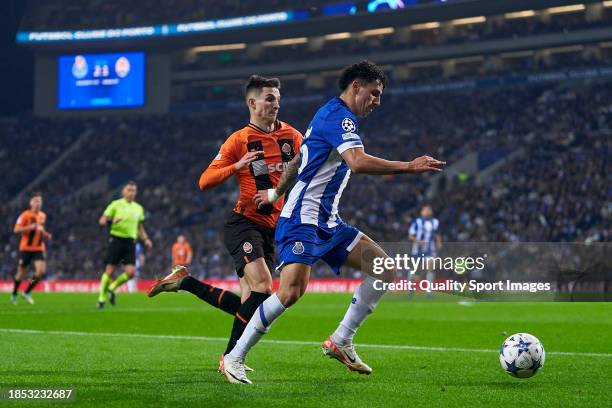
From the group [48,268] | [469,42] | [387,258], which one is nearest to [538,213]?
[469,42]

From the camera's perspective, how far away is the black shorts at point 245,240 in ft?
25.3

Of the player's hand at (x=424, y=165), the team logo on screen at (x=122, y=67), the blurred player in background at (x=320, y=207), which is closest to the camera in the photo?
the player's hand at (x=424, y=165)

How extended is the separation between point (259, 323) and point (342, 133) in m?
1.53

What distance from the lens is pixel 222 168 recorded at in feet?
25.1

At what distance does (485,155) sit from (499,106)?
445cm

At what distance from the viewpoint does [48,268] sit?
38156 mm

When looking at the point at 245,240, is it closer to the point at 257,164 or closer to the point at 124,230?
the point at 257,164

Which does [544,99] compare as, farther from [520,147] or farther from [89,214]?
[89,214]

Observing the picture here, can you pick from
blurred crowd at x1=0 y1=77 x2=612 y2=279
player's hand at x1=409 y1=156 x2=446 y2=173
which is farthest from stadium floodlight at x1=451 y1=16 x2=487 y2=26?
player's hand at x1=409 y1=156 x2=446 y2=173

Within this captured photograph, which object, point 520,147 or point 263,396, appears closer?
point 263,396

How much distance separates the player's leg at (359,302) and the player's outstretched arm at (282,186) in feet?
2.36

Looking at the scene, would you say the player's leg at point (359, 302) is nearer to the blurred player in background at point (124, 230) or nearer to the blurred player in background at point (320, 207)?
the blurred player in background at point (320, 207)

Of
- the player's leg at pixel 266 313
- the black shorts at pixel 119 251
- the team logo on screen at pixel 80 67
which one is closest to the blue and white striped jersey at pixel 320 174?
the player's leg at pixel 266 313

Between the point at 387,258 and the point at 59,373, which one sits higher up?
the point at 387,258
